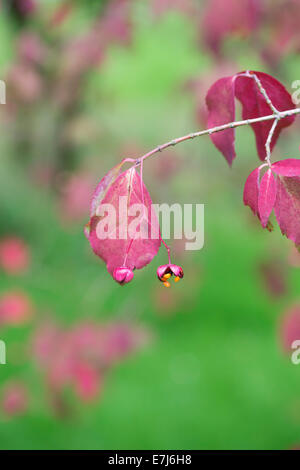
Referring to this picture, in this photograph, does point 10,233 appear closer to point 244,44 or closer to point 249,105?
point 244,44

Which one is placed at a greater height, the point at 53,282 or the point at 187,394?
the point at 53,282

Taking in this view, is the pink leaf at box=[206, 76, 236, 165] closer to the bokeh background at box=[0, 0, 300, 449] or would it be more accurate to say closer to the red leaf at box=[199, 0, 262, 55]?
the bokeh background at box=[0, 0, 300, 449]

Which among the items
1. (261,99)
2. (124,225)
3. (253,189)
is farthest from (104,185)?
(261,99)

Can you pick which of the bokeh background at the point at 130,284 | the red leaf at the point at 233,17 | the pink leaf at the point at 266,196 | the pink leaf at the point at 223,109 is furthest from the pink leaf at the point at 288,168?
the red leaf at the point at 233,17

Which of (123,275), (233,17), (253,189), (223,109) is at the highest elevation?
(233,17)

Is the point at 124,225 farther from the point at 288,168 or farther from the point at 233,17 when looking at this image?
the point at 233,17

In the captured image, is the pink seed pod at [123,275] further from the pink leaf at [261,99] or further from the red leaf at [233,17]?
the red leaf at [233,17]
